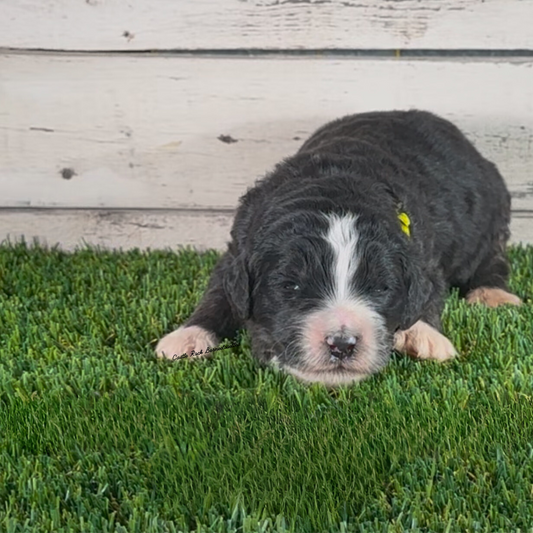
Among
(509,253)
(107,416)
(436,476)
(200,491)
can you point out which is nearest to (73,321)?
(107,416)

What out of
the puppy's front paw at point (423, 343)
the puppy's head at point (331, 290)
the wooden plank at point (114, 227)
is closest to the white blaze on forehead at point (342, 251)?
the puppy's head at point (331, 290)

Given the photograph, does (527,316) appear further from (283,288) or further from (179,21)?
(179,21)

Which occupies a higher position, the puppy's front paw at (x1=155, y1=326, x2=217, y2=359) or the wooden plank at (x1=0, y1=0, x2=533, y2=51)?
the wooden plank at (x1=0, y1=0, x2=533, y2=51)

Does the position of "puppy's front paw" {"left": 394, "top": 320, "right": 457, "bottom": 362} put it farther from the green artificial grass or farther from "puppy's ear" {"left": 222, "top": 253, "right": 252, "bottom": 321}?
"puppy's ear" {"left": 222, "top": 253, "right": 252, "bottom": 321}

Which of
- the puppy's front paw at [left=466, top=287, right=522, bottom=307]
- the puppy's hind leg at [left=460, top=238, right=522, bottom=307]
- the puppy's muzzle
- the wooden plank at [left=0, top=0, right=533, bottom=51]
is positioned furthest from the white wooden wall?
the puppy's muzzle

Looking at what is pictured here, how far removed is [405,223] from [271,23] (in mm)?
2024

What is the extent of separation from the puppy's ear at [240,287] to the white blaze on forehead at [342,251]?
1.16ft

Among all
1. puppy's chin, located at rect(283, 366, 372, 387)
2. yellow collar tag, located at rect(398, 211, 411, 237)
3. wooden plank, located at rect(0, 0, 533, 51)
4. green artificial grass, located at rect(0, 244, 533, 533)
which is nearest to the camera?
green artificial grass, located at rect(0, 244, 533, 533)

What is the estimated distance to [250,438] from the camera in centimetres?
269

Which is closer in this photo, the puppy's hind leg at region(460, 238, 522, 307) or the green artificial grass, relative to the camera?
the green artificial grass

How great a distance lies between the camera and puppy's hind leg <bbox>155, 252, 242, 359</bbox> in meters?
3.49

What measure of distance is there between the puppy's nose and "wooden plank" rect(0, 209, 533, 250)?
2.44 metres

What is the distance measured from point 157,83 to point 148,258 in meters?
1.00

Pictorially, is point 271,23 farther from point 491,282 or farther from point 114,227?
point 491,282
